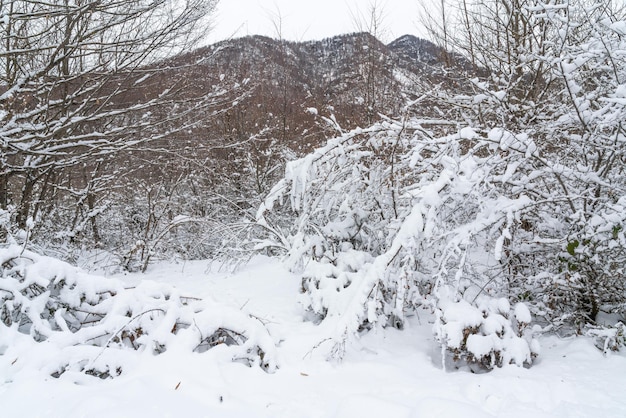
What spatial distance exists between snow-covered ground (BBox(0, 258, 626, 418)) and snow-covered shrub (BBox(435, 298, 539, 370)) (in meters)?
0.11

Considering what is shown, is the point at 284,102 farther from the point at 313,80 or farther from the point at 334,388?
the point at 334,388

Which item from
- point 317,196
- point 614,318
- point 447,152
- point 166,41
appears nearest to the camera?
point 447,152

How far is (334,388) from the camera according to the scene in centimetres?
238

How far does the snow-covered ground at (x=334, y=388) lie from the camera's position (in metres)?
2.02

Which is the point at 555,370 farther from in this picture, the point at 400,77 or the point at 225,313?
the point at 400,77

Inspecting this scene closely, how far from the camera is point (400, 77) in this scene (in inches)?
325

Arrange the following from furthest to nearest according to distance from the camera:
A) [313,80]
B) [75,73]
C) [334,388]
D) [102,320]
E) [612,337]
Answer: [313,80] < [75,73] < [102,320] < [612,337] < [334,388]

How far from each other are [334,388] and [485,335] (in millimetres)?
1129

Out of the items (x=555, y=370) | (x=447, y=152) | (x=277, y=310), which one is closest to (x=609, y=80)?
(x=447, y=152)

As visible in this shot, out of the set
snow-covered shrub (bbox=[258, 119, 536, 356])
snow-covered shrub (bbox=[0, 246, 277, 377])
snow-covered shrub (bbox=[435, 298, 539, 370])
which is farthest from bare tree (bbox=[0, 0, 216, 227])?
snow-covered shrub (bbox=[435, 298, 539, 370])

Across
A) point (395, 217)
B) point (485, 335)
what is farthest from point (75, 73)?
point (485, 335)

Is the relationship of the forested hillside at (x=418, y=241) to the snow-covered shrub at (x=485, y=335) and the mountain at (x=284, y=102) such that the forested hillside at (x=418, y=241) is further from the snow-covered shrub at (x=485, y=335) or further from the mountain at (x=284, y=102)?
the mountain at (x=284, y=102)

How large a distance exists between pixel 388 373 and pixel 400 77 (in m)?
7.00

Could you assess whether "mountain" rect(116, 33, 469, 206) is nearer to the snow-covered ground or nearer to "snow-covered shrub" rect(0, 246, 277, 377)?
"snow-covered shrub" rect(0, 246, 277, 377)
